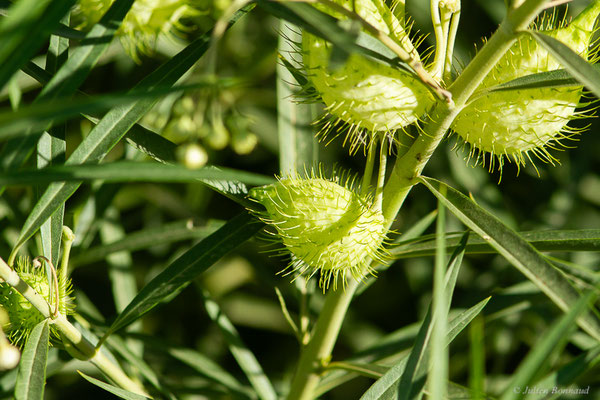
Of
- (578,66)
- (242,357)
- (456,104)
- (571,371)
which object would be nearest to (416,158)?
(456,104)

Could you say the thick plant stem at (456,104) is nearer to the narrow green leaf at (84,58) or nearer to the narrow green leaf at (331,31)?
the narrow green leaf at (331,31)

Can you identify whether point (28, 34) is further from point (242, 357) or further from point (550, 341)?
point (242, 357)

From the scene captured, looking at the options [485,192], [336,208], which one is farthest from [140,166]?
[485,192]

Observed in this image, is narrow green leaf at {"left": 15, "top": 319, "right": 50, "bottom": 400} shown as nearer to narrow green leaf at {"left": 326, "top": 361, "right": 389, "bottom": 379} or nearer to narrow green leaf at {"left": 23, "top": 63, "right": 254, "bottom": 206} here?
narrow green leaf at {"left": 23, "top": 63, "right": 254, "bottom": 206}

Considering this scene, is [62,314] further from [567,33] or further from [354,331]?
[354,331]

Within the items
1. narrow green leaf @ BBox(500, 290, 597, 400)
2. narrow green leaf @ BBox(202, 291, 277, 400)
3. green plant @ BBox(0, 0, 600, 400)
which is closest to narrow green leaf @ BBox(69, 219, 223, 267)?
green plant @ BBox(0, 0, 600, 400)

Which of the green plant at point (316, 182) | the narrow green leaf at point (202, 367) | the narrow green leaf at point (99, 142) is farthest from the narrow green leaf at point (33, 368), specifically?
the narrow green leaf at point (202, 367)
